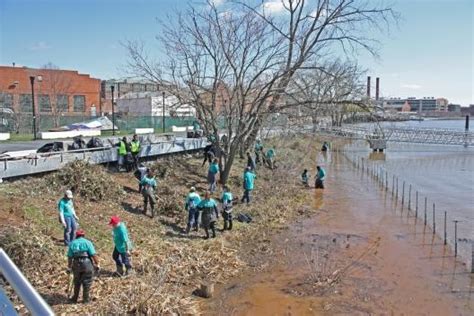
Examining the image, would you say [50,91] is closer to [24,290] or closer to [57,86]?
[57,86]

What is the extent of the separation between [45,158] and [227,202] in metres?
7.12

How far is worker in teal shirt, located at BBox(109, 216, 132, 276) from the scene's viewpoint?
10.3 meters

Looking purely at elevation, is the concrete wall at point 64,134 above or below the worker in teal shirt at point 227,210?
above

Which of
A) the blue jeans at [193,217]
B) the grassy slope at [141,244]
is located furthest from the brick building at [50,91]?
the blue jeans at [193,217]

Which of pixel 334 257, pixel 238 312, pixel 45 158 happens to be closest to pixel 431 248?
pixel 334 257

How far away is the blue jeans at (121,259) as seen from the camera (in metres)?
10.5

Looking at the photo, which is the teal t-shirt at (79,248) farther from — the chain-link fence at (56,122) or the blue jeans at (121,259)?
the chain-link fence at (56,122)

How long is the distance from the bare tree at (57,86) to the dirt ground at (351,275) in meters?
51.9

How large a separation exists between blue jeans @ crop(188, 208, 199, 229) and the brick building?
47.4 metres

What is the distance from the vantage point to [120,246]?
10.4 meters

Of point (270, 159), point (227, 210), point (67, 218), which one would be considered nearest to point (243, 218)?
point (227, 210)

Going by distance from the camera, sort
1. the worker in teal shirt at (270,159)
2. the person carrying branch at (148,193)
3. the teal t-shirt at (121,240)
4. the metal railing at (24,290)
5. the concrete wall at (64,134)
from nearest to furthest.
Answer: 1. the metal railing at (24,290)
2. the teal t-shirt at (121,240)
3. the person carrying branch at (148,193)
4. the worker in teal shirt at (270,159)
5. the concrete wall at (64,134)

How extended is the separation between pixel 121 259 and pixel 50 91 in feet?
192

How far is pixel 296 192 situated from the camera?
944 inches
